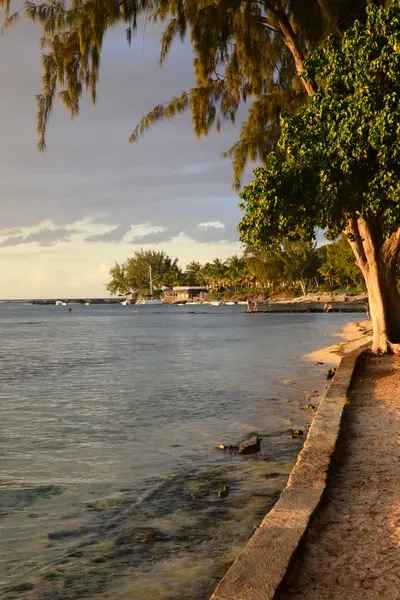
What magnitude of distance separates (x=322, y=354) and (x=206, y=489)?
21.8m

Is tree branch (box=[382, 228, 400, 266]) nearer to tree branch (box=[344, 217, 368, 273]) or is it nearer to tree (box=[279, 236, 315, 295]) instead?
tree branch (box=[344, 217, 368, 273])

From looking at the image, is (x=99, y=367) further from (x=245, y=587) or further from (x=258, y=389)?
(x=245, y=587)

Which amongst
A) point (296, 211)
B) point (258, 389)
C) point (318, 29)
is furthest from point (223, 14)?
point (258, 389)

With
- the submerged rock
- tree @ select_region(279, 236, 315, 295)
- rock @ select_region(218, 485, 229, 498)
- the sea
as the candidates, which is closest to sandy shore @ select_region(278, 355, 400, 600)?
the sea

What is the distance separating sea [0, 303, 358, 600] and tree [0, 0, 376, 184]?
301 inches

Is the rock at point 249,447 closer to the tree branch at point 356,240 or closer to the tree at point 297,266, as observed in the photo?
the tree branch at point 356,240

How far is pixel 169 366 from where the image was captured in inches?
1114

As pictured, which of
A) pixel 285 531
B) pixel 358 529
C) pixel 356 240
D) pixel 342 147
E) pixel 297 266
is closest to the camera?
pixel 285 531

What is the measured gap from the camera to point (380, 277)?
1806 centimetres

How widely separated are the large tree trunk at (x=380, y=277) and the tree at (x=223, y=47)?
4.47m

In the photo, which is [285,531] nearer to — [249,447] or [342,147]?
[249,447]

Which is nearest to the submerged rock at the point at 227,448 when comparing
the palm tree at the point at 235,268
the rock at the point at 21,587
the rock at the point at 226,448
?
the rock at the point at 226,448

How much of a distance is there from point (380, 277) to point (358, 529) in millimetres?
13671

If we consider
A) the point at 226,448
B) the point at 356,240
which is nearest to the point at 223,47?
the point at 356,240
